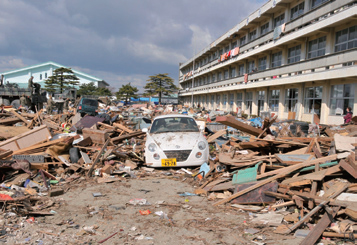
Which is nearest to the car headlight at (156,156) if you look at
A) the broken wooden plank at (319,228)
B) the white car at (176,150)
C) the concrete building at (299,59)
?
the white car at (176,150)

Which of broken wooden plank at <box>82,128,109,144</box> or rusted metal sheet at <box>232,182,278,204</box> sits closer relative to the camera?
rusted metal sheet at <box>232,182,278,204</box>

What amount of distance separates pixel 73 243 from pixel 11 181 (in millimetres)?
3506

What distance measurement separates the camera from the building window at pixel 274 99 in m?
27.6

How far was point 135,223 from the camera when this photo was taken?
3.96 metres

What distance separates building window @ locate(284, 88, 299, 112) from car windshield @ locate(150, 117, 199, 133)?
1839 cm

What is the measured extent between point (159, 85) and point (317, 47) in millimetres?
57442

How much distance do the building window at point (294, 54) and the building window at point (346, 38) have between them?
15.9 feet

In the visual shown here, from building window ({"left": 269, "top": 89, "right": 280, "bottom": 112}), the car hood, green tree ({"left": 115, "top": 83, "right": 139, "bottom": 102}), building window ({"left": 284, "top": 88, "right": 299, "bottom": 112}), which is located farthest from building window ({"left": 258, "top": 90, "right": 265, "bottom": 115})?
green tree ({"left": 115, "top": 83, "right": 139, "bottom": 102})

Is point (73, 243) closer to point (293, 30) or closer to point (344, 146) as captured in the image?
point (344, 146)

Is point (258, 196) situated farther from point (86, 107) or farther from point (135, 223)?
point (86, 107)

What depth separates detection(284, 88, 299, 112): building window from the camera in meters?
24.0

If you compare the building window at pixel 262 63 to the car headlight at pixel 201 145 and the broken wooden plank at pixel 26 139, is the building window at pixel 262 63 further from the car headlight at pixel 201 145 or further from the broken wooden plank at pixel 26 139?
the broken wooden plank at pixel 26 139

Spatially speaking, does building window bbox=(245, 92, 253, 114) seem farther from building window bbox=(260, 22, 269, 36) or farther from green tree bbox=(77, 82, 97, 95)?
green tree bbox=(77, 82, 97, 95)

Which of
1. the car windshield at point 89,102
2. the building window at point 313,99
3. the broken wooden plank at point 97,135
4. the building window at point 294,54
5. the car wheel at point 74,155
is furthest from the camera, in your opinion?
the building window at point 294,54
